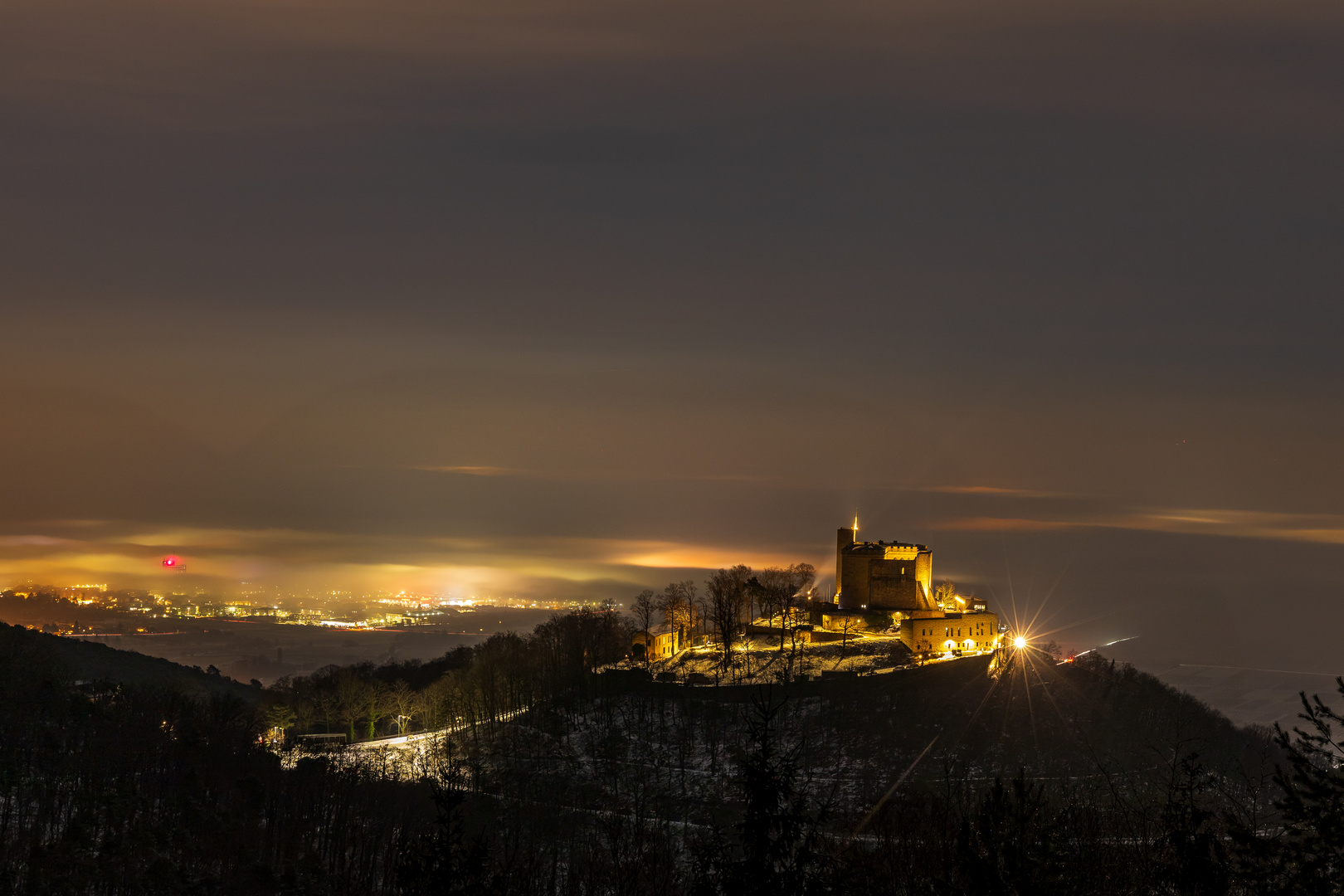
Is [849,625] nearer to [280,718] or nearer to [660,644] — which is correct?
[660,644]

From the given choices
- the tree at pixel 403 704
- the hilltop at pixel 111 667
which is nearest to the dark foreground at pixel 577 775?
the hilltop at pixel 111 667

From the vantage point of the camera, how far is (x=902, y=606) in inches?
5354

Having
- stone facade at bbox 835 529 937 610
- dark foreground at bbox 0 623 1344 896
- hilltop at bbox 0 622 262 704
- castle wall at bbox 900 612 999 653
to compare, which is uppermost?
stone facade at bbox 835 529 937 610

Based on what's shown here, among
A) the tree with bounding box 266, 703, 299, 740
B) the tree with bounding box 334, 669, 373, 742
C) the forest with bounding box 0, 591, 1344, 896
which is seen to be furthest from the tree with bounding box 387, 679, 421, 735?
the tree with bounding box 266, 703, 299, 740

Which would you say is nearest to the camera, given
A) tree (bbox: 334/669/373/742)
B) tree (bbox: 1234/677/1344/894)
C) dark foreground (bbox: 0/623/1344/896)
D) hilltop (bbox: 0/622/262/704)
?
tree (bbox: 1234/677/1344/894)

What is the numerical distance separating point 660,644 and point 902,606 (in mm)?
27805

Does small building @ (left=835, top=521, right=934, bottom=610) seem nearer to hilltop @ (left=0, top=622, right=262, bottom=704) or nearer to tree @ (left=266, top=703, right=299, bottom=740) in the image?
tree @ (left=266, top=703, right=299, bottom=740)

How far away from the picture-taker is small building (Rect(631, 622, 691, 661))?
13875 centimetres

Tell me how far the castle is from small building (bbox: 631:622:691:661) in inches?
631

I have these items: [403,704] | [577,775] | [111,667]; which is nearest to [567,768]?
[577,775]

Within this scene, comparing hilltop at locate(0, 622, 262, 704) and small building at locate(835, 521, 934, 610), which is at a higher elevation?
small building at locate(835, 521, 934, 610)

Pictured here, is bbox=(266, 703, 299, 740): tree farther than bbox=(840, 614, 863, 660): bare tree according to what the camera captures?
Yes

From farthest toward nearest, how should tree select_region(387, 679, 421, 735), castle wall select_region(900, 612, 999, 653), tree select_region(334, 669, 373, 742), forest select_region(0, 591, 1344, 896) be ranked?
tree select_region(387, 679, 421, 735)
tree select_region(334, 669, 373, 742)
castle wall select_region(900, 612, 999, 653)
forest select_region(0, 591, 1344, 896)

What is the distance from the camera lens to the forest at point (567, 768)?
269 ft
